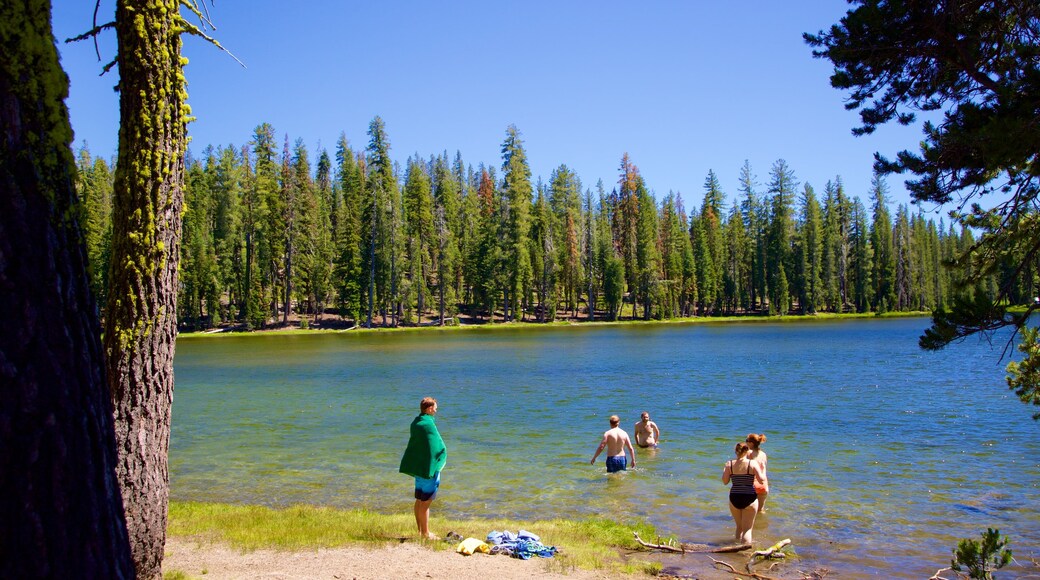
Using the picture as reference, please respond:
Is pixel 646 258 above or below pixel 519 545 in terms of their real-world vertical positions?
above

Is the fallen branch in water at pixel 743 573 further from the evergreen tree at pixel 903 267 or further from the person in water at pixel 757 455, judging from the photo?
the evergreen tree at pixel 903 267

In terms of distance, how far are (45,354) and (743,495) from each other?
9.73m

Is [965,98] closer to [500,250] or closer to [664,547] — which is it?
[664,547]

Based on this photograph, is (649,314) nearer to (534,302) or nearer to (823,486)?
(534,302)

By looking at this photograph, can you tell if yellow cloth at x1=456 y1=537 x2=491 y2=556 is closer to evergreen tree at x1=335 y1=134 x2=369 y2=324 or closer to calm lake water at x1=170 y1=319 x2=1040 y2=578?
calm lake water at x1=170 y1=319 x2=1040 y2=578

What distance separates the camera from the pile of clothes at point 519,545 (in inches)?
353

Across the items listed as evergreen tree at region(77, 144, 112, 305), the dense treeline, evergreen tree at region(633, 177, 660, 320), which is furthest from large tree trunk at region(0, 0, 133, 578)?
evergreen tree at region(633, 177, 660, 320)

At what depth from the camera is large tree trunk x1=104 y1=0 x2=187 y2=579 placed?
20.2 ft

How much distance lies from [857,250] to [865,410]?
8036 cm

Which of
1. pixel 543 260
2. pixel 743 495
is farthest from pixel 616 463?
pixel 543 260

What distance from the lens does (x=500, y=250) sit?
79625mm

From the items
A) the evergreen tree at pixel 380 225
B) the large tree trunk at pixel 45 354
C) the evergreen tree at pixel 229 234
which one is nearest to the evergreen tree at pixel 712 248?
the evergreen tree at pixel 380 225

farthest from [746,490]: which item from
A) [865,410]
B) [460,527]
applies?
[865,410]

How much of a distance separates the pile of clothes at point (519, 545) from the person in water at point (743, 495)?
2.99m
